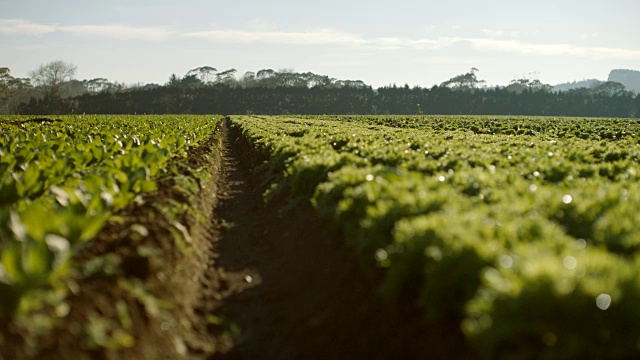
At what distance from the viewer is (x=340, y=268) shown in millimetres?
6078

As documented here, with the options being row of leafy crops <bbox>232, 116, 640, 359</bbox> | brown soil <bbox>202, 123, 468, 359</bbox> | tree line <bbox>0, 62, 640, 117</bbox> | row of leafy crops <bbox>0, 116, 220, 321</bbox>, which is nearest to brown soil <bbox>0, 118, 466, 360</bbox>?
brown soil <bbox>202, 123, 468, 359</bbox>

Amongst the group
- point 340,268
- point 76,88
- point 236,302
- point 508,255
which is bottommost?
point 236,302

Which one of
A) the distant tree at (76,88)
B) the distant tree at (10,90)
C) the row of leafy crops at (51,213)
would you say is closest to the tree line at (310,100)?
the distant tree at (10,90)

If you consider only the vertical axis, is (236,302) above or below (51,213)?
below

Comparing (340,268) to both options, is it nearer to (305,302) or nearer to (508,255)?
(305,302)

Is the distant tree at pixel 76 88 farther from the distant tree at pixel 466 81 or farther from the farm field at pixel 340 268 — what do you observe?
the farm field at pixel 340 268

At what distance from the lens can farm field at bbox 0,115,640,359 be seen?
2.96 meters

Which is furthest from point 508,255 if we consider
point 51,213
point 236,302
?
point 236,302

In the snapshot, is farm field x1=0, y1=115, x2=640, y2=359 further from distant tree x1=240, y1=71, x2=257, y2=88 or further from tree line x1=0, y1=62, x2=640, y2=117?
distant tree x1=240, y1=71, x2=257, y2=88

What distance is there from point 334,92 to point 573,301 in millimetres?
112109

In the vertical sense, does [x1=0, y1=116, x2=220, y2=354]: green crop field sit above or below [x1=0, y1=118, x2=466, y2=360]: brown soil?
above

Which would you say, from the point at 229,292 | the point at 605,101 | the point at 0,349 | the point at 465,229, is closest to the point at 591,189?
the point at 465,229

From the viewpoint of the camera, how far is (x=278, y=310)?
19.7ft

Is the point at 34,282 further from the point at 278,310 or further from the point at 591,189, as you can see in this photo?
the point at 591,189
